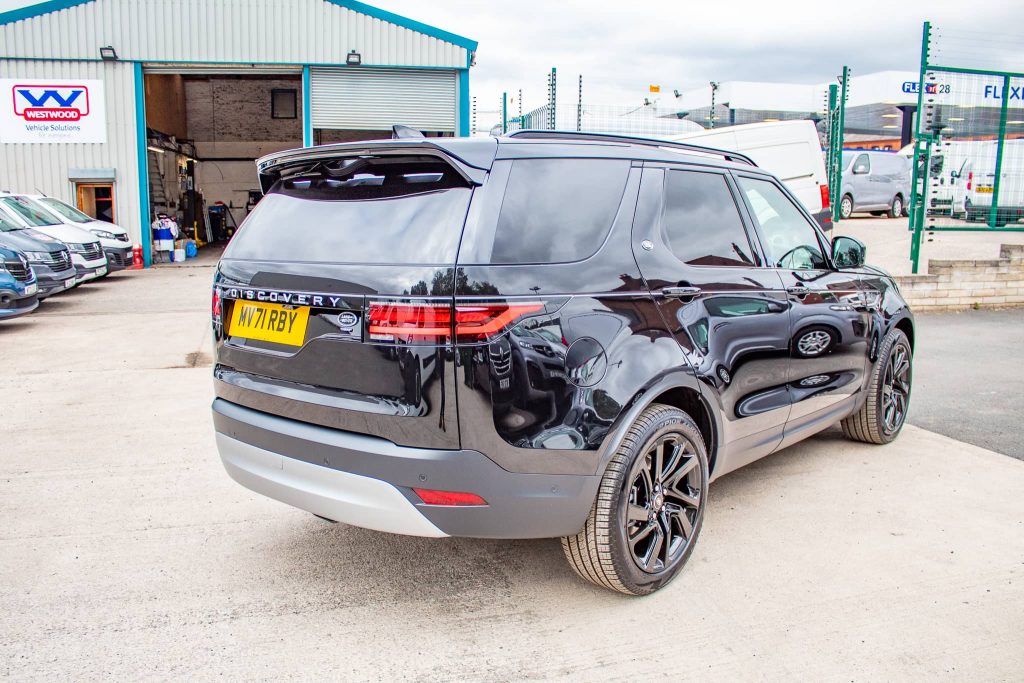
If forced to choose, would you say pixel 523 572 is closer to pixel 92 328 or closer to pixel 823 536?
pixel 823 536

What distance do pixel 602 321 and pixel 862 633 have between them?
1.51m

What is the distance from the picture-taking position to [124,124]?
19781 millimetres

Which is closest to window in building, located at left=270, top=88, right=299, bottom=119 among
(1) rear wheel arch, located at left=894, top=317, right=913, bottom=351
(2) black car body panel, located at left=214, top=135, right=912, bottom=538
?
(1) rear wheel arch, located at left=894, top=317, right=913, bottom=351

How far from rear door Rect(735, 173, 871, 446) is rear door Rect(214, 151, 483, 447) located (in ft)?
6.37

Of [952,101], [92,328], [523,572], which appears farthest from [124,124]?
[523,572]

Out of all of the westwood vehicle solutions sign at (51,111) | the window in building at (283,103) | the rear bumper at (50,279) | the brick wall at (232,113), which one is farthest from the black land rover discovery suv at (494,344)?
the window in building at (283,103)

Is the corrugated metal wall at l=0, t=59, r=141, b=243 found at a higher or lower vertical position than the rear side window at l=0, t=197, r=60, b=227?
higher

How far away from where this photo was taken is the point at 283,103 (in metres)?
32.2

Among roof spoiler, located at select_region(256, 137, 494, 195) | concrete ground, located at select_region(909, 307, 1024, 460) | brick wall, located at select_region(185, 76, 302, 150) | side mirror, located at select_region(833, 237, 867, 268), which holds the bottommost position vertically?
concrete ground, located at select_region(909, 307, 1024, 460)

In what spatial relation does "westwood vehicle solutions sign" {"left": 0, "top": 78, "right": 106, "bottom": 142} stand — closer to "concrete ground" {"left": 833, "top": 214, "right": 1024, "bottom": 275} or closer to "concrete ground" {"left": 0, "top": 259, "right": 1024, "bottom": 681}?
"concrete ground" {"left": 0, "top": 259, "right": 1024, "bottom": 681}

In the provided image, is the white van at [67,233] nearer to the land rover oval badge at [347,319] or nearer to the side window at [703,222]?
the land rover oval badge at [347,319]

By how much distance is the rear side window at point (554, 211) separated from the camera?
9.26 feet

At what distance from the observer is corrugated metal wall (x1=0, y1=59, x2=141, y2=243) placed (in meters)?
19.5

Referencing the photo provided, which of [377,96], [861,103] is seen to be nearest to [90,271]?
[377,96]
